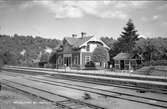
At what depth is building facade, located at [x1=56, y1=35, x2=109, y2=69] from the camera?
47812 millimetres

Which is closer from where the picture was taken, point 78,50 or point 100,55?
point 100,55

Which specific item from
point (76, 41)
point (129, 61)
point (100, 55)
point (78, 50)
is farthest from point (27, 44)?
point (129, 61)

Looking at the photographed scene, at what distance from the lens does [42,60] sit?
5994cm

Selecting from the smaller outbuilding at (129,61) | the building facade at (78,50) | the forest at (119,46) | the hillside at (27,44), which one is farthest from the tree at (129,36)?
the hillside at (27,44)

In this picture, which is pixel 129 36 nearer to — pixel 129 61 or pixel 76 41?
pixel 76 41

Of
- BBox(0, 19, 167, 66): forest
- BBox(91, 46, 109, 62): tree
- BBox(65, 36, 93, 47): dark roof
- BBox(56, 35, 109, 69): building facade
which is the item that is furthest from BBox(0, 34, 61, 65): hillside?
BBox(91, 46, 109, 62): tree

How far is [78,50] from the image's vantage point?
48.3 meters

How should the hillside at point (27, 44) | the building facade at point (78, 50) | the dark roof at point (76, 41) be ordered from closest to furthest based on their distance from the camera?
1. the building facade at point (78, 50)
2. the dark roof at point (76, 41)
3. the hillside at point (27, 44)

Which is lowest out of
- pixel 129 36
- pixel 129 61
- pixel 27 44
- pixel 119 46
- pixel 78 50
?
pixel 129 61

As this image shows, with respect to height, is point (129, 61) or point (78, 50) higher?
point (78, 50)

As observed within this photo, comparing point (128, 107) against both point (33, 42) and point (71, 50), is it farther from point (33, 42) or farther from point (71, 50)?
point (33, 42)

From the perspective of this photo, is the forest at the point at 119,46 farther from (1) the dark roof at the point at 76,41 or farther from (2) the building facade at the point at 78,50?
(1) the dark roof at the point at 76,41

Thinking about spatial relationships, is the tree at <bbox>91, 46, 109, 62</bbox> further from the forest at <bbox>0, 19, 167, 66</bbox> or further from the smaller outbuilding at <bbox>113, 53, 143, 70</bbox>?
the forest at <bbox>0, 19, 167, 66</bbox>

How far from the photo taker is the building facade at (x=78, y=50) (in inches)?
1882
